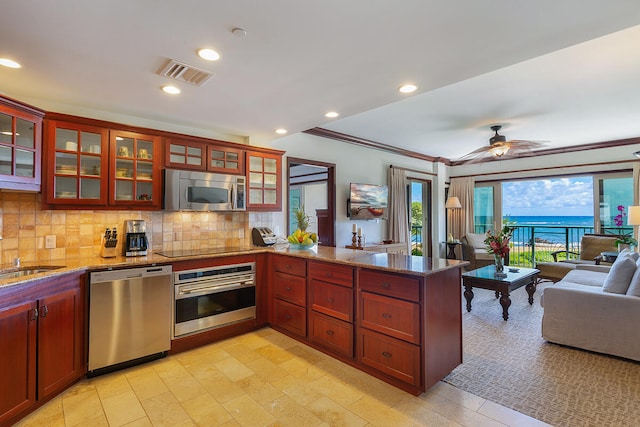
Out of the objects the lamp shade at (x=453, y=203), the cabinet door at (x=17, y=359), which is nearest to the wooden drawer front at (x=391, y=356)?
the cabinet door at (x=17, y=359)

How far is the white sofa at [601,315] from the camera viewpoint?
8.82ft

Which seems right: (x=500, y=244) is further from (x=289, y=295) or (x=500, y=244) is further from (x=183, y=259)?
(x=183, y=259)

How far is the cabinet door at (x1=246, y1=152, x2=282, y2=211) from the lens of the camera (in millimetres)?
3904

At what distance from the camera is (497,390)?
2.28m

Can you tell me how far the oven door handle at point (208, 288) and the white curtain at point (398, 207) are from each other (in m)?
3.39

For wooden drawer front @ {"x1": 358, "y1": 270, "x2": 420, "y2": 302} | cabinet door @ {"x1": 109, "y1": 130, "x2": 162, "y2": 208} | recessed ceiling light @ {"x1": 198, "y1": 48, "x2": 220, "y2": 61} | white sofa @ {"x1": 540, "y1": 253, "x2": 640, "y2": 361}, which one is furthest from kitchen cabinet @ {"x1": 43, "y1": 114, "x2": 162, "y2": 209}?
white sofa @ {"x1": 540, "y1": 253, "x2": 640, "y2": 361}

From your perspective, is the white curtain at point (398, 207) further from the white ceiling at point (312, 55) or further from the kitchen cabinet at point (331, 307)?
the kitchen cabinet at point (331, 307)

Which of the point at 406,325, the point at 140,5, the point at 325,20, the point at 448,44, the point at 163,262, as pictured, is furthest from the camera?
the point at 163,262

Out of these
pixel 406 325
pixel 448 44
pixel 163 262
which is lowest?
pixel 406 325

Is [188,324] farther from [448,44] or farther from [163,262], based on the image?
[448,44]

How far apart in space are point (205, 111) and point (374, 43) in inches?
77.0

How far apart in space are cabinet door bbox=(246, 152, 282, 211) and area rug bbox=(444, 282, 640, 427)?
105 inches

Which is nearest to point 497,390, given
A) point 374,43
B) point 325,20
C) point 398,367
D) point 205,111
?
point 398,367

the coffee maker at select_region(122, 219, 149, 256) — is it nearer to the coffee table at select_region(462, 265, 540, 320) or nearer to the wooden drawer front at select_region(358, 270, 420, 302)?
the wooden drawer front at select_region(358, 270, 420, 302)
